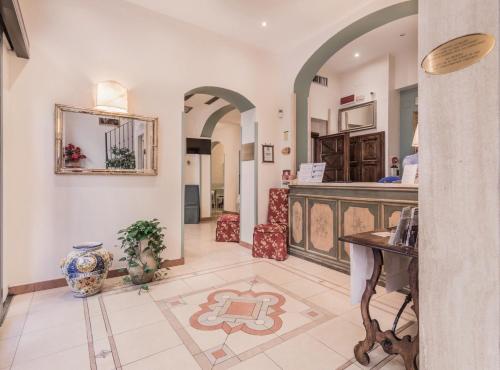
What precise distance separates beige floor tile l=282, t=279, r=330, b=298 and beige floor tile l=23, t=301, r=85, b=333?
2079 millimetres

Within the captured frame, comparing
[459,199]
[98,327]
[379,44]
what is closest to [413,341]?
[459,199]

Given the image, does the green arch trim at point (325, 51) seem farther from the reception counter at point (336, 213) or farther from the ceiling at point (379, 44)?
the ceiling at point (379, 44)

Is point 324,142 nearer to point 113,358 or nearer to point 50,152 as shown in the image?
point 50,152

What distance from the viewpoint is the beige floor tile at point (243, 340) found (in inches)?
76.6

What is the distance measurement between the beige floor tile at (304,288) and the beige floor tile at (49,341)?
200cm

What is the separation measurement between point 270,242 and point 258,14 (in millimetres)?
3364

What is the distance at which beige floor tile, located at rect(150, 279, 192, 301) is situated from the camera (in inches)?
112

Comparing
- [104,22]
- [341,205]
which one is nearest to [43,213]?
[104,22]

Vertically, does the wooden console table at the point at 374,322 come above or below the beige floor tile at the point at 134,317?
above

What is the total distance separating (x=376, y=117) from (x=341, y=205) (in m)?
3.34

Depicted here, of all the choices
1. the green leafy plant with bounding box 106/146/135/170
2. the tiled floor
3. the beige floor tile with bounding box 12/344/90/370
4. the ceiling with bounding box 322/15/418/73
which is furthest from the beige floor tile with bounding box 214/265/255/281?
the ceiling with bounding box 322/15/418/73

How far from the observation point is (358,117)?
6.25 m

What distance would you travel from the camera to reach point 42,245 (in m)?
2.95

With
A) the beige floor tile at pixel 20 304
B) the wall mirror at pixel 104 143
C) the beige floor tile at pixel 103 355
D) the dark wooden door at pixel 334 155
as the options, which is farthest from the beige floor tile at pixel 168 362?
the dark wooden door at pixel 334 155
